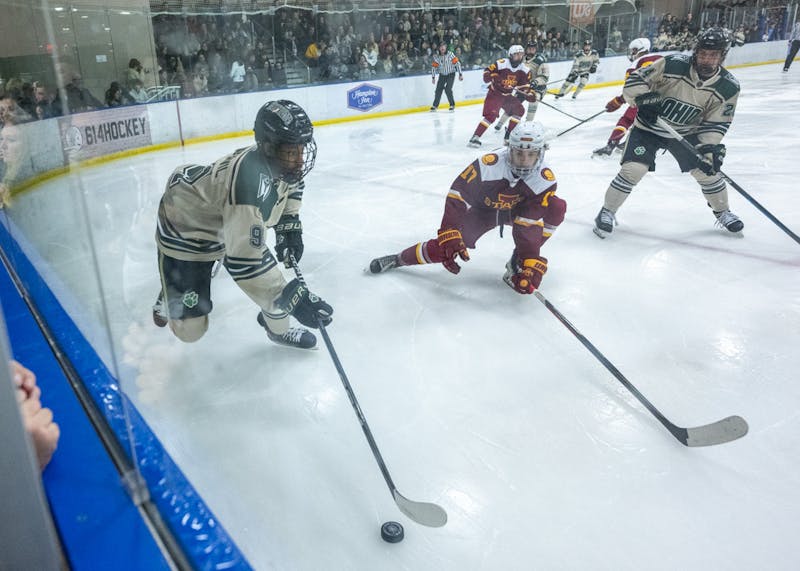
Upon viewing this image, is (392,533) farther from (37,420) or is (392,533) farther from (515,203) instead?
(515,203)

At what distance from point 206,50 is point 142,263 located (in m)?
4.92

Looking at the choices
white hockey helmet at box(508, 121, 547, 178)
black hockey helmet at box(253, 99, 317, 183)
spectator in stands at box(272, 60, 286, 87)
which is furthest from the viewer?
spectator in stands at box(272, 60, 286, 87)

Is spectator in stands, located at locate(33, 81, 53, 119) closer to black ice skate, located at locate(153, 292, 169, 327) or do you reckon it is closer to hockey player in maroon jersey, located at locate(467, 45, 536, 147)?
black ice skate, located at locate(153, 292, 169, 327)

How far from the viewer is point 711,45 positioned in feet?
10.2

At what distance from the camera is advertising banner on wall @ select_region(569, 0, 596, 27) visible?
12258mm

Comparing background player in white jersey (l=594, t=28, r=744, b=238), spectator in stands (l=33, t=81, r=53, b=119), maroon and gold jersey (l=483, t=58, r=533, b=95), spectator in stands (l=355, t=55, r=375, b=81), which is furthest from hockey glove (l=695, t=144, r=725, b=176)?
spectator in stands (l=355, t=55, r=375, b=81)

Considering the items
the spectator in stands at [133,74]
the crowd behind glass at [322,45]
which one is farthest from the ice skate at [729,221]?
the spectator in stands at [133,74]

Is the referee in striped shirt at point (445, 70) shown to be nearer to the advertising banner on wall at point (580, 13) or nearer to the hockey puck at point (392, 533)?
the advertising banner on wall at point (580, 13)

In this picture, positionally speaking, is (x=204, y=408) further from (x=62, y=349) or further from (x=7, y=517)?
(x=7, y=517)

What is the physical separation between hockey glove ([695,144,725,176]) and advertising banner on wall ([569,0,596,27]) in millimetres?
10106

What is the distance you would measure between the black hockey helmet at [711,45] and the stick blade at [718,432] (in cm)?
229

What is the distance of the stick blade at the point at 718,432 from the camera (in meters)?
1.62

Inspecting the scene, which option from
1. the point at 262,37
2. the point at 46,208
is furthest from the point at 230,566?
the point at 262,37

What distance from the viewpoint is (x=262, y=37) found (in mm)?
7395
